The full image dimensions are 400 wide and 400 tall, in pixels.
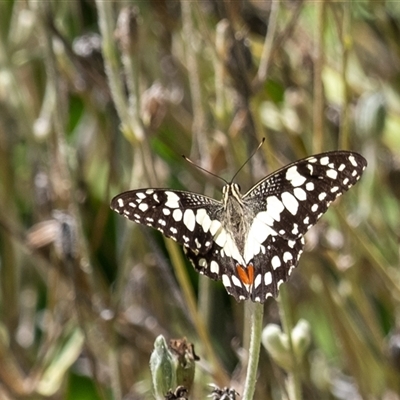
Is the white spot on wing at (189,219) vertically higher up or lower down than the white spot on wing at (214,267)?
higher up

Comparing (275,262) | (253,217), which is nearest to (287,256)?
(275,262)

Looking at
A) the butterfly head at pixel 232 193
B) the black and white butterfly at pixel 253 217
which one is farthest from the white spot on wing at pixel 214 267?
the butterfly head at pixel 232 193

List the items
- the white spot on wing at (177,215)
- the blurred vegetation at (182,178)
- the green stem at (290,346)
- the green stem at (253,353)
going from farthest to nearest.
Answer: the blurred vegetation at (182,178), the white spot on wing at (177,215), the green stem at (290,346), the green stem at (253,353)

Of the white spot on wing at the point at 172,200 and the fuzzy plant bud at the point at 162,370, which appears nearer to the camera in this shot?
the fuzzy plant bud at the point at 162,370

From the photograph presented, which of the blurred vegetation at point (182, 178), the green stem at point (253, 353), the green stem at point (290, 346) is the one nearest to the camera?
the green stem at point (253, 353)

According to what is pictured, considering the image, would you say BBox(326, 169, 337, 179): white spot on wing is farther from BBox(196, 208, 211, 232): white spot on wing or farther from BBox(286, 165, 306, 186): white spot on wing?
BBox(196, 208, 211, 232): white spot on wing

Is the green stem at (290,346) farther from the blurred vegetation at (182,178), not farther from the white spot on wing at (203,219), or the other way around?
the white spot on wing at (203,219)

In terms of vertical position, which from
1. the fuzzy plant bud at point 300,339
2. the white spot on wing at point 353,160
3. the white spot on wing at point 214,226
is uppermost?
the white spot on wing at point 353,160

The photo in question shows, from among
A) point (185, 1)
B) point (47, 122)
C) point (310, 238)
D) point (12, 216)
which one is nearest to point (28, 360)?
point (12, 216)
